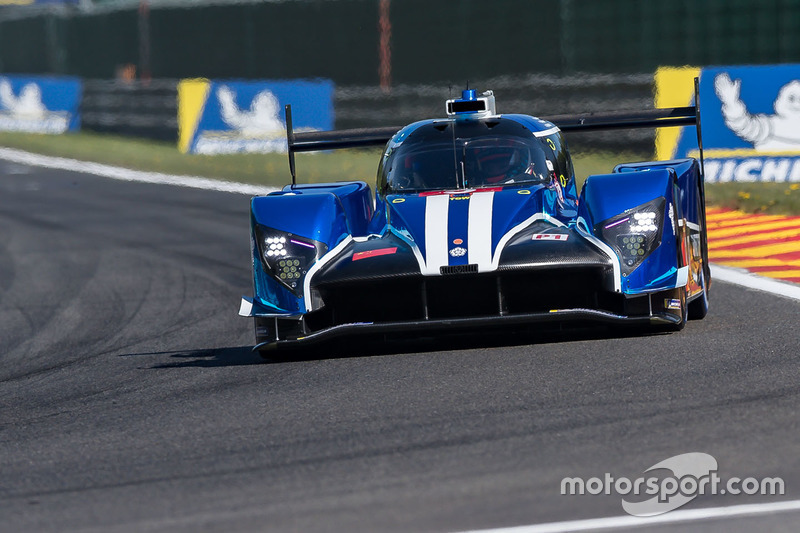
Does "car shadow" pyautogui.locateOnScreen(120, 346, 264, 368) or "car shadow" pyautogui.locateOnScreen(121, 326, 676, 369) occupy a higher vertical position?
"car shadow" pyautogui.locateOnScreen(121, 326, 676, 369)

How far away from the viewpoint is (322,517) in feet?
14.1

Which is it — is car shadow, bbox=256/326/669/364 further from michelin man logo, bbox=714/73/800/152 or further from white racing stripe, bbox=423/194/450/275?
michelin man logo, bbox=714/73/800/152

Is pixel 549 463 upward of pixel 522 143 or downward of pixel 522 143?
downward

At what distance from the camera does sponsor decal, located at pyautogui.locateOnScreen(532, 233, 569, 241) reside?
23.3 ft

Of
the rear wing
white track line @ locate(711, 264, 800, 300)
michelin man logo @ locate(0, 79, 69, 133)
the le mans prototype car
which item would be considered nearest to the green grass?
michelin man logo @ locate(0, 79, 69, 133)

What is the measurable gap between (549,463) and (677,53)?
15.2 metres

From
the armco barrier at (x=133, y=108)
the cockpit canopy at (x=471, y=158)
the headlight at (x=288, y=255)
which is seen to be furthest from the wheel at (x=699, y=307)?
the armco barrier at (x=133, y=108)

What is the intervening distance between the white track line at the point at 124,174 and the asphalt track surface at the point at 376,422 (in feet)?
31.9

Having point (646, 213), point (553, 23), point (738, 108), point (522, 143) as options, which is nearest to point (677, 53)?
point (553, 23)

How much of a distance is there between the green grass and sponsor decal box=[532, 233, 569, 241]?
6.75 metres

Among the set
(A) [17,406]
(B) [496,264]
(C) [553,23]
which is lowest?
(A) [17,406]

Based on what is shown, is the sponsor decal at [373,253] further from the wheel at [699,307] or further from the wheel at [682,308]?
the wheel at [699,307]

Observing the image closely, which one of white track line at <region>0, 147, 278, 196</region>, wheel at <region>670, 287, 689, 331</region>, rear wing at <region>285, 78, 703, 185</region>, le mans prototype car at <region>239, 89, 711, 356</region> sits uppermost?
rear wing at <region>285, 78, 703, 185</region>

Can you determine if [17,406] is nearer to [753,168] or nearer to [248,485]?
[248,485]
